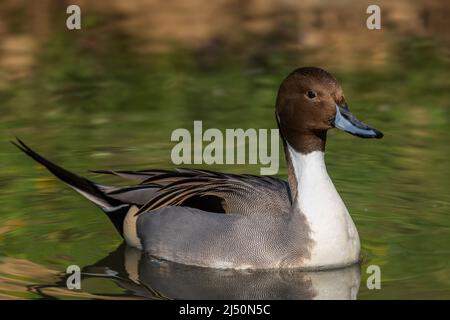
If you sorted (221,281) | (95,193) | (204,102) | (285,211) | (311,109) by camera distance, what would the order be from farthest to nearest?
(204,102), (95,193), (285,211), (311,109), (221,281)

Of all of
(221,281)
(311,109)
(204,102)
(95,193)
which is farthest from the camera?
Answer: (204,102)

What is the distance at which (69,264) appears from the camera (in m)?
8.52

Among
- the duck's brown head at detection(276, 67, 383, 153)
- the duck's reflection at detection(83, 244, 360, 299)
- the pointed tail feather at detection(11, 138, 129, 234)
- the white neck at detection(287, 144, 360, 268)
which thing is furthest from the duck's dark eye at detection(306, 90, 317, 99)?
the pointed tail feather at detection(11, 138, 129, 234)

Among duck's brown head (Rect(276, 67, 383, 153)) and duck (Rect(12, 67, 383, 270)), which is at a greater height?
duck's brown head (Rect(276, 67, 383, 153))

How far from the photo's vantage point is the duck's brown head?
27.7ft

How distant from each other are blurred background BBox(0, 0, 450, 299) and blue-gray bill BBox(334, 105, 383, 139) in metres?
0.85

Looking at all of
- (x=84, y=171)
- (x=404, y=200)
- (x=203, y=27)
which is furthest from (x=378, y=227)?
(x=203, y=27)

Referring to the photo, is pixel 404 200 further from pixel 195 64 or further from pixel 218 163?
pixel 195 64

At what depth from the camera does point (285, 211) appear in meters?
8.59

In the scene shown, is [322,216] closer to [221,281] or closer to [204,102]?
[221,281]

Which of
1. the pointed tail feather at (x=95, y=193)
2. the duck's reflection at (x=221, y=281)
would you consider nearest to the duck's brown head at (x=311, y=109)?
the duck's reflection at (x=221, y=281)

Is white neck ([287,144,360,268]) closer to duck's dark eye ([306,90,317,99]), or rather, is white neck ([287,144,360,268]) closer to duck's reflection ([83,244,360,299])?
duck's reflection ([83,244,360,299])

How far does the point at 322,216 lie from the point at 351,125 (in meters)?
0.60

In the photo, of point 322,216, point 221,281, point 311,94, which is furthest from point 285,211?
point 311,94
